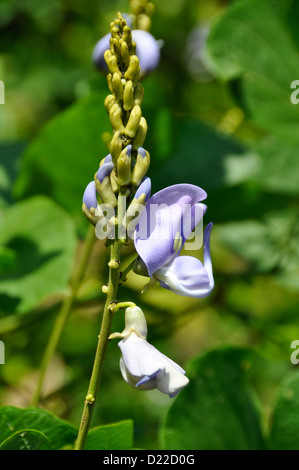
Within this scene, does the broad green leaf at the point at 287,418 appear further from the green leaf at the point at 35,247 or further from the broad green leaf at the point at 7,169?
the broad green leaf at the point at 7,169

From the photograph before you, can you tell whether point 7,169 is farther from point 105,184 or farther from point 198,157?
point 105,184

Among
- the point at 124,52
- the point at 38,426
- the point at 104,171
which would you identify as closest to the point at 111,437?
the point at 38,426

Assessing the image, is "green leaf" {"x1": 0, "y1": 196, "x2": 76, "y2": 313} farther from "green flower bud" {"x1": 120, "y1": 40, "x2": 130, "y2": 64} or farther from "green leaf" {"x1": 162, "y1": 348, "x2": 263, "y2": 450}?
"green flower bud" {"x1": 120, "y1": 40, "x2": 130, "y2": 64}

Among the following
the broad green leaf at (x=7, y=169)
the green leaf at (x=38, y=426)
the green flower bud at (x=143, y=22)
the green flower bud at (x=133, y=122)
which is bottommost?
the green leaf at (x=38, y=426)

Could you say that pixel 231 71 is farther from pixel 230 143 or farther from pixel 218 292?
pixel 218 292

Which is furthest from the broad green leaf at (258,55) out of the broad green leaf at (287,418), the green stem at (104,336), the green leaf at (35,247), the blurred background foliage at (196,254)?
the green stem at (104,336)
